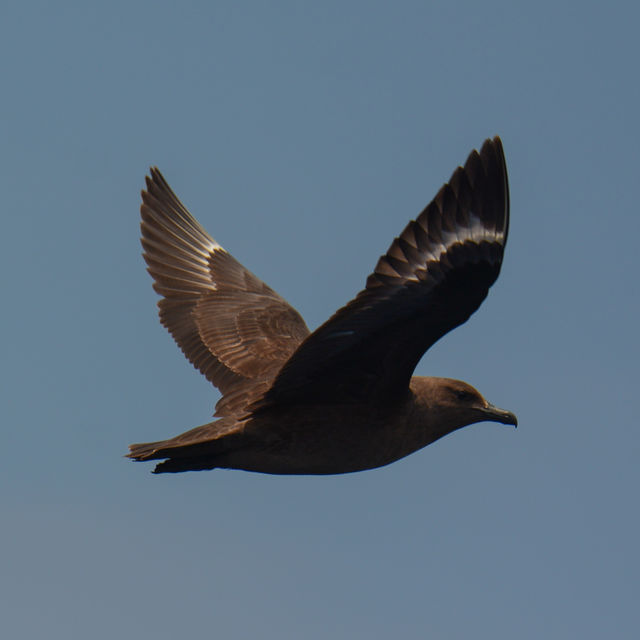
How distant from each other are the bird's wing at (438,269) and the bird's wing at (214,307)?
1.56 meters

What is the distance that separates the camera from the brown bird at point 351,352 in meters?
7.23

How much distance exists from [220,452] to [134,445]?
53 centimetres

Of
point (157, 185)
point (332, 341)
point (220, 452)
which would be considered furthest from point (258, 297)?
point (332, 341)

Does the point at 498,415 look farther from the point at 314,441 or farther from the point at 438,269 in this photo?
the point at 438,269

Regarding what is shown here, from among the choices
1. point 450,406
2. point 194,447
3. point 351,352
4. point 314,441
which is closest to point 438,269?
point 351,352

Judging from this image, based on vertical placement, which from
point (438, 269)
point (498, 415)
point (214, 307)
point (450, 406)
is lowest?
point (498, 415)

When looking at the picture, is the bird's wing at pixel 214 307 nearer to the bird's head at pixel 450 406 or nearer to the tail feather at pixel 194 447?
the tail feather at pixel 194 447

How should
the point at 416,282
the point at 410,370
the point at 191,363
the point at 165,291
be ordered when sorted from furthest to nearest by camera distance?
the point at 165,291, the point at 191,363, the point at 410,370, the point at 416,282

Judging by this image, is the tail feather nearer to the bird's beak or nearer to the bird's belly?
the bird's belly

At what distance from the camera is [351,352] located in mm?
7703

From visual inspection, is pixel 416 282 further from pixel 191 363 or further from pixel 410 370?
pixel 191 363

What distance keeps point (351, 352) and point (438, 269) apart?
0.82m

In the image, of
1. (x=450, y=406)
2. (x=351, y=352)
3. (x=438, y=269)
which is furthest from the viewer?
(x=450, y=406)

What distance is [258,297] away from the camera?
10797 millimetres
